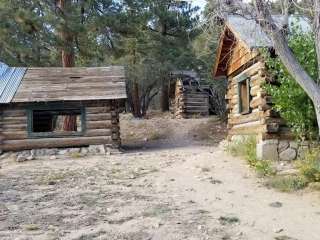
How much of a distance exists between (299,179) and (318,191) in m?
0.59

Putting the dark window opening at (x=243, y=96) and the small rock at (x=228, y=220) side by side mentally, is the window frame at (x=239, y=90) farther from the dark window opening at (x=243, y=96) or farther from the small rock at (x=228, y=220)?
the small rock at (x=228, y=220)

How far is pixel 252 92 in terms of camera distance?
1332cm

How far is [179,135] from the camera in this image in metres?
23.8

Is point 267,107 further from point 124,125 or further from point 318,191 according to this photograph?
point 124,125

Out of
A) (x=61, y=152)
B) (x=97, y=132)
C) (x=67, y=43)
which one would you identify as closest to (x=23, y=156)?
(x=61, y=152)

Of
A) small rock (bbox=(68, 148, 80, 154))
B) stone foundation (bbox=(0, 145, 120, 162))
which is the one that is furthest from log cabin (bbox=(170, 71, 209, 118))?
small rock (bbox=(68, 148, 80, 154))

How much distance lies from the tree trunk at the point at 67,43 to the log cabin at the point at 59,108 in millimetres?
3689

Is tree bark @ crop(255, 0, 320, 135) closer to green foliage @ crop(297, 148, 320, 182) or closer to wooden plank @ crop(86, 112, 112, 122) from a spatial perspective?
green foliage @ crop(297, 148, 320, 182)

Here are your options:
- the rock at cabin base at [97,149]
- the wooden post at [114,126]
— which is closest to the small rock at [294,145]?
the rock at cabin base at [97,149]

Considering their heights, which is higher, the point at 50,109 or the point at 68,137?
the point at 50,109

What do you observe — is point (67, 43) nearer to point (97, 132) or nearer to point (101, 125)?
point (101, 125)

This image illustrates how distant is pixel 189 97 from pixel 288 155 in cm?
2023

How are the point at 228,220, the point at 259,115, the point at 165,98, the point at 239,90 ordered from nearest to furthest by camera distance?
the point at 228,220 → the point at 259,115 → the point at 239,90 → the point at 165,98

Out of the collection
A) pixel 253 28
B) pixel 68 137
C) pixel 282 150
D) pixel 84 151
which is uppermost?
pixel 253 28
